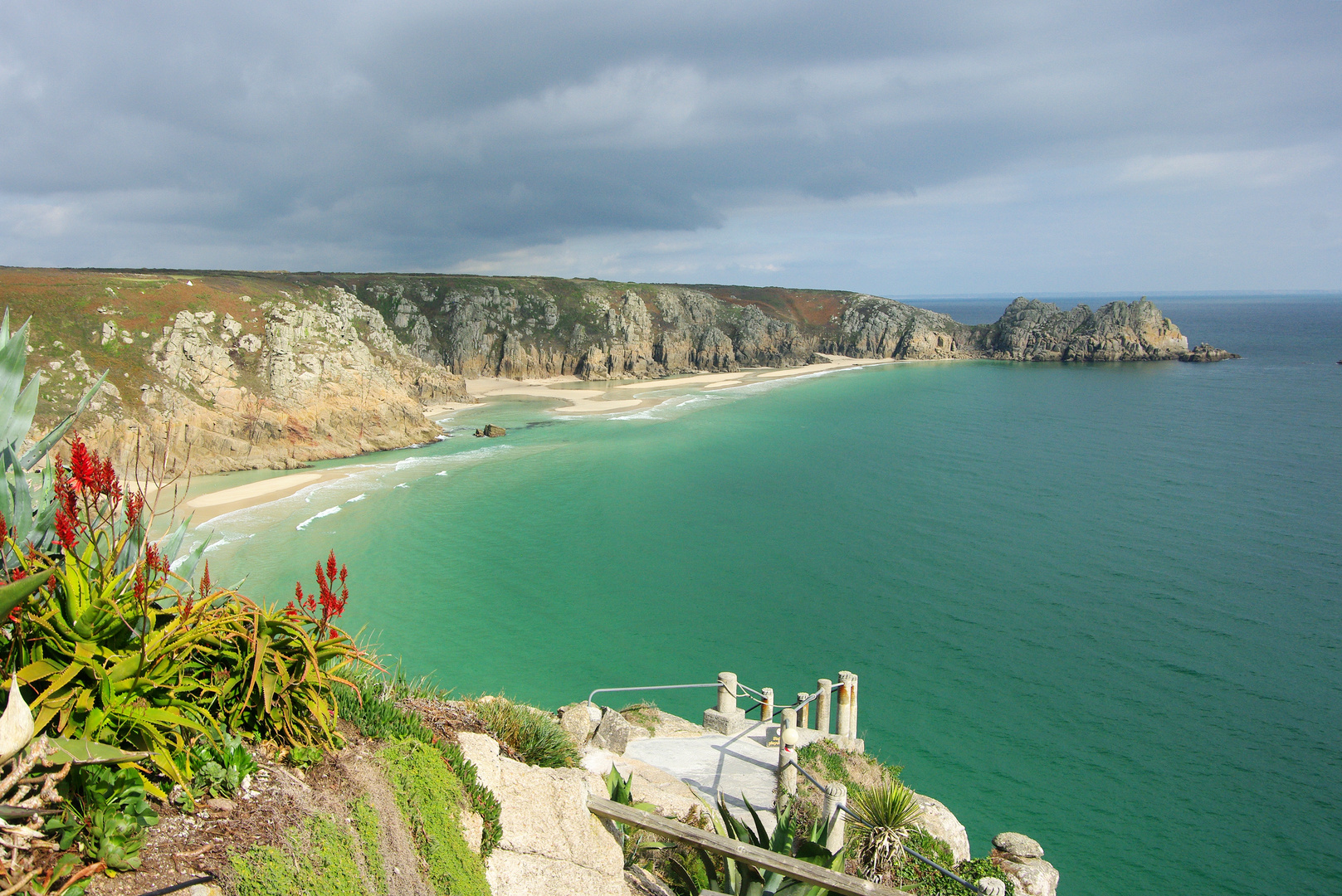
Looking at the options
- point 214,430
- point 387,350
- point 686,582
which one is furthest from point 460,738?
point 387,350

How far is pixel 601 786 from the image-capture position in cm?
691

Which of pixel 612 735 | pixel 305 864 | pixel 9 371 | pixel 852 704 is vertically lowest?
pixel 852 704

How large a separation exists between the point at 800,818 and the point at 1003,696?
9.64m

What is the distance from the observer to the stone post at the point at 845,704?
12211 mm

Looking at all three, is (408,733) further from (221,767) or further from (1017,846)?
(1017,846)

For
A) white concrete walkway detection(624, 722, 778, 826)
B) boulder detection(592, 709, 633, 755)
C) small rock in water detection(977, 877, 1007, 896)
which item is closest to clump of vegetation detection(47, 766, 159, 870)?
white concrete walkway detection(624, 722, 778, 826)

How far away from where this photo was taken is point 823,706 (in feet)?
42.2

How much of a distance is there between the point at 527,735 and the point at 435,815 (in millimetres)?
2286

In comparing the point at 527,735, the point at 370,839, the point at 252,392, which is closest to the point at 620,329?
the point at 252,392

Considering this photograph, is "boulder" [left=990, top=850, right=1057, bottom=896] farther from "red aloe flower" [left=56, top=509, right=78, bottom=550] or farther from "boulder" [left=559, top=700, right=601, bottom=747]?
"red aloe flower" [left=56, top=509, right=78, bottom=550]

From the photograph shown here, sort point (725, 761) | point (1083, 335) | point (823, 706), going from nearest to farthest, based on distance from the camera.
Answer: point (725, 761) < point (823, 706) < point (1083, 335)

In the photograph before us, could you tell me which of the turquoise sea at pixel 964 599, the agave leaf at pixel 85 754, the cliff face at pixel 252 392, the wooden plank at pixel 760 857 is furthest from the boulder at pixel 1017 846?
the cliff face at pixel 252 392

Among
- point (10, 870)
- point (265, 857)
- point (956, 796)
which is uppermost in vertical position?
point (10, 870)

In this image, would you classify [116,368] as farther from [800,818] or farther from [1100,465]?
[1100,465]
